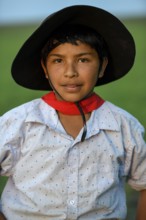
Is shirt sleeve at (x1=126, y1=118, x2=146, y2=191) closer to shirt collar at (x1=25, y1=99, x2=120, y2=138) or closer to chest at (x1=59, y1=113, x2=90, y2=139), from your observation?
shirt collar at (x1=25, y1=99, x2=120, y2=138)

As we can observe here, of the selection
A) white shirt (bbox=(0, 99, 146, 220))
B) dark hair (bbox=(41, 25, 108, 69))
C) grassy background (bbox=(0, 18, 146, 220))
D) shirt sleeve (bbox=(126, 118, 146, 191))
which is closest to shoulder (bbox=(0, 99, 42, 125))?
white shirt (bbox=(0, 99, 146, 220))

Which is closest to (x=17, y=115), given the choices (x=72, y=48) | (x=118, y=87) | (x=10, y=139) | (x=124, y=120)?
(x=10, y=139)

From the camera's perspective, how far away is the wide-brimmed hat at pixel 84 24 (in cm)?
279

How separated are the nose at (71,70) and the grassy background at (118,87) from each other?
11.3 ft

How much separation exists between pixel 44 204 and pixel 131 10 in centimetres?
728

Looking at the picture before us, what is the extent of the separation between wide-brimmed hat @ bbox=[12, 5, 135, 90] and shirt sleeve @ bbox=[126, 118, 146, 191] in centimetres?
33

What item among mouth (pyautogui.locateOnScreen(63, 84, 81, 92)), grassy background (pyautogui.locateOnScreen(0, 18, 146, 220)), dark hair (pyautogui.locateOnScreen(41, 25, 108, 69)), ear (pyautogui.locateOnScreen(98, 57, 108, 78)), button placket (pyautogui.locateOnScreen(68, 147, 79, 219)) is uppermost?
dark hair (pyautogui.locateOnScreen(41, 25, 108, 69))

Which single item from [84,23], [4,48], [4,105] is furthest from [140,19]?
[84,23]

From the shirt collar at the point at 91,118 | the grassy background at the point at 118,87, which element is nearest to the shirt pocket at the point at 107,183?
the shirt collar at the point at 91,118

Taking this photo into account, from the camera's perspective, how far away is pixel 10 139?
2758mm

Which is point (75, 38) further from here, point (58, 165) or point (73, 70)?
point (58, 165)

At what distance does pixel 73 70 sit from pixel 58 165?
419 millimetres

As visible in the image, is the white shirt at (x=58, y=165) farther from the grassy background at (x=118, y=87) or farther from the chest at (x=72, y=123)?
the grassy background at (x=118, y=87)

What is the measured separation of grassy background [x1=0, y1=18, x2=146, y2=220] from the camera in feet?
22.5
